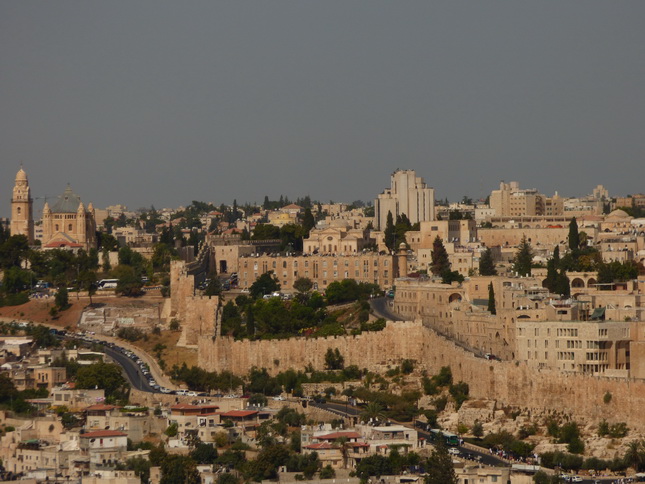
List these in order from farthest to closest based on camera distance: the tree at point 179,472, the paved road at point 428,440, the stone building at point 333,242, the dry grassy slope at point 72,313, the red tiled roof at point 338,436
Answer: the stone building at point 333,242, the dry grassy slope at point 72,313, the red tiled roof at point 338,436, the paved road at point 428,440, the tree at point 179,472

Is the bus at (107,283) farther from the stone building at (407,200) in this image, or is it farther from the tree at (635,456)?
the tree at (635,456)

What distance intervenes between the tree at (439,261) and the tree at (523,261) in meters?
3.60

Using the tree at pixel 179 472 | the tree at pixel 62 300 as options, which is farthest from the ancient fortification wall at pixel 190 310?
the tree at pixel 179 472

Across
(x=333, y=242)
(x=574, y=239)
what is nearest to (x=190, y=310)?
(x=333, y=242)

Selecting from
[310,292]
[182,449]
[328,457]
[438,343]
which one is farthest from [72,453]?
[310,292]

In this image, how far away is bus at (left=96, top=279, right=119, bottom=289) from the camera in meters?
102

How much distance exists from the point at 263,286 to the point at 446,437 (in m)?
31.9

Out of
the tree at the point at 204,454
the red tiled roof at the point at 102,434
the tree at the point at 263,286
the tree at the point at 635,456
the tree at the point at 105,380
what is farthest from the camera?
the tree at the point at 263,286

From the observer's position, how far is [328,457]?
211 feet

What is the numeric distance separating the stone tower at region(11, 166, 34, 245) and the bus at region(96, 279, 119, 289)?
17.1 m

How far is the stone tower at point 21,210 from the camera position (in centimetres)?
12006

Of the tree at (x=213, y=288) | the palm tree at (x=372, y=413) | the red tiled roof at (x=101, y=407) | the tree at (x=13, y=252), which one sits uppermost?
the tree at (x=13, y=252)

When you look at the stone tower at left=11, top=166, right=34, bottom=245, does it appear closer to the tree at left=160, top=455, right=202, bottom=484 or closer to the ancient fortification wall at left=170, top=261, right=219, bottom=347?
the ancient fortification wall at left=170, top=261, right=219, bottom=347

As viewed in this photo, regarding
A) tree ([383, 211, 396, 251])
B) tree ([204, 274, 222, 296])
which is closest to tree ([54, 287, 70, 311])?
tree ([204, 274, 222, 296])
